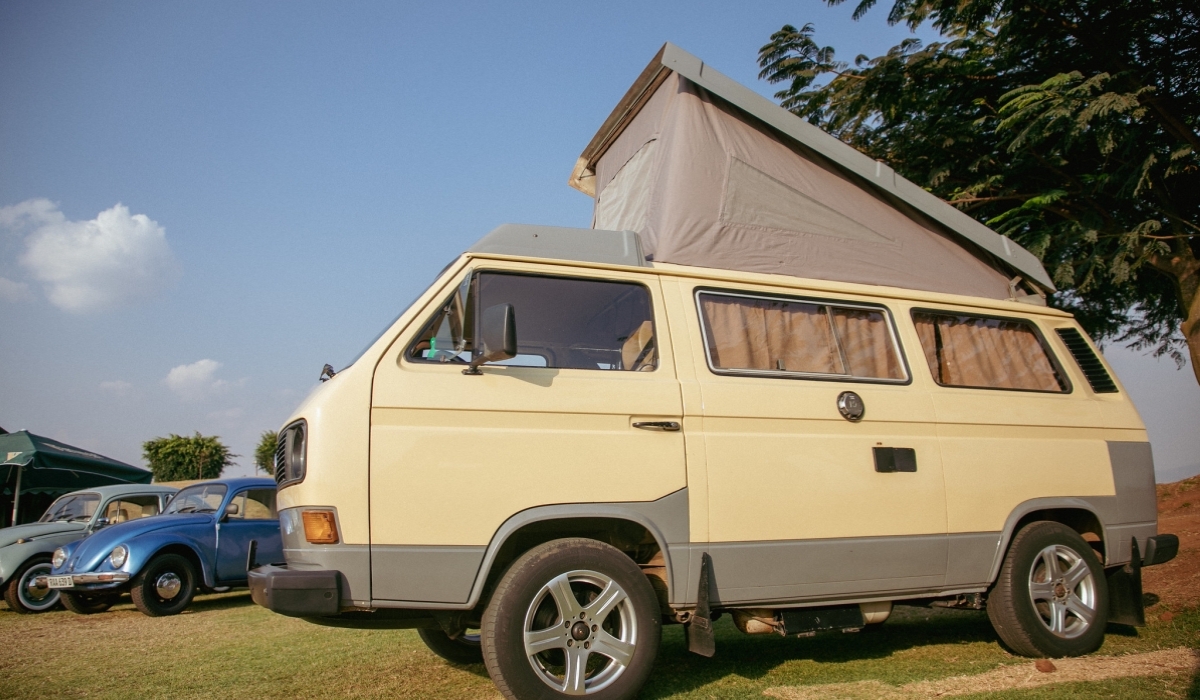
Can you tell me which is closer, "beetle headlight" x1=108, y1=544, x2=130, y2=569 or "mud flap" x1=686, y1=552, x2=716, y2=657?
"mud flap" x1=686, y1=552, x2=716, y2=657

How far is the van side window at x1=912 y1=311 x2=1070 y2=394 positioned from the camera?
5461 mm

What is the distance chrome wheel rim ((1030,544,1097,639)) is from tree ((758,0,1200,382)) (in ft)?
14.3

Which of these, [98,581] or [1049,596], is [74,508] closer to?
[98,581]

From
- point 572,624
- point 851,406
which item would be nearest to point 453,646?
point 572,624

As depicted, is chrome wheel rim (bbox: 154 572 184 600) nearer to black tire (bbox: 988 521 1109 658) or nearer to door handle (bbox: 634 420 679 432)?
door handle (bbox: 634 420 679 432)

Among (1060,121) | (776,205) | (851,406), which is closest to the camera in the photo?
(851,406)

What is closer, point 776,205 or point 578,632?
point 578,632

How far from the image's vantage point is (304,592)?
12.4ft

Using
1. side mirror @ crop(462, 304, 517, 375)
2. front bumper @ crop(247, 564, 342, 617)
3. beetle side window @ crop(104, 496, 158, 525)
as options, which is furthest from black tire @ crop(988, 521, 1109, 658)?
beetle side window @ crop(104, 496, 158, 525)

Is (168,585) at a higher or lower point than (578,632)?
lower

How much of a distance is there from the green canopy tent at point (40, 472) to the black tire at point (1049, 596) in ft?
53.3

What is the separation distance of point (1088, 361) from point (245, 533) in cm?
973

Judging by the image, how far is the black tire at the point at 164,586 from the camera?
9805 millimetres

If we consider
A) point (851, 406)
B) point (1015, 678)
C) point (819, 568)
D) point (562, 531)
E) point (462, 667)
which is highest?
point (851, 406)
